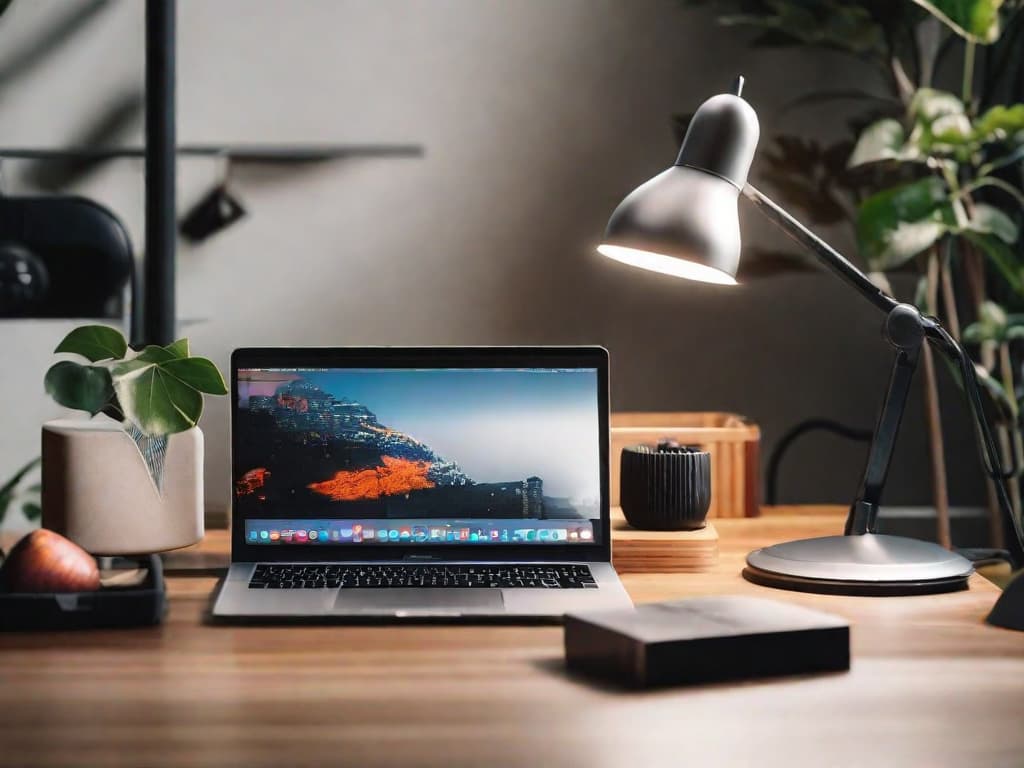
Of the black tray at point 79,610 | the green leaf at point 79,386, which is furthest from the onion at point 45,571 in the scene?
the green leaf at point 79,386

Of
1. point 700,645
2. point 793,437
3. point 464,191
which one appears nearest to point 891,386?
point 700,645

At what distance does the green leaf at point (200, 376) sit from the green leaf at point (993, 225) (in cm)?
126

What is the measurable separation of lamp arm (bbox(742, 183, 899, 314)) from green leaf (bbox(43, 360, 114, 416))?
679 mm

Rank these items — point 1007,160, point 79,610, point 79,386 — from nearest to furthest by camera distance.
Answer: point 79,610 → point 79,386 → point 1007,160

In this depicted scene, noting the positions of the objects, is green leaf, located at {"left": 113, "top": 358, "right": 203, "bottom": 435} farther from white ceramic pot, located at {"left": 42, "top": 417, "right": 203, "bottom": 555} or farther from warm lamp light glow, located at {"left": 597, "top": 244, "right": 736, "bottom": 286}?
warm lamp light glow, located at {"left": 597, "top": 244, "right": 736, "bottom": 286}

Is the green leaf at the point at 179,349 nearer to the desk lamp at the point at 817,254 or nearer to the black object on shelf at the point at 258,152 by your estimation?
the desk lamp at the point at 817,254

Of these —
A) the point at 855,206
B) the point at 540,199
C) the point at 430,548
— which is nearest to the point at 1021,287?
the point at 855,206

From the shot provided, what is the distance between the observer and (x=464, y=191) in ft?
6.96

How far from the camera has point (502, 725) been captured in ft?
2.44

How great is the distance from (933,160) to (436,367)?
42.8 inches

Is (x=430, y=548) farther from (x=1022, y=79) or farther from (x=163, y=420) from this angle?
(x=1022, y=79)

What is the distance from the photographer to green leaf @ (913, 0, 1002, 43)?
1.67 m

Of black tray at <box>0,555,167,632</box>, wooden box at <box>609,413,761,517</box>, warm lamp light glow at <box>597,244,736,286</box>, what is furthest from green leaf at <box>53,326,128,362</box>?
wooden box at <box>609,413,761,517</box>

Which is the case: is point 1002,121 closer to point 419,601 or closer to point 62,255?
point 419,601
